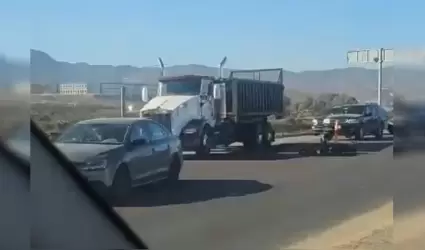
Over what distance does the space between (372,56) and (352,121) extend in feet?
1.64

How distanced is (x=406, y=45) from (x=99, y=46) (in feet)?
7.05

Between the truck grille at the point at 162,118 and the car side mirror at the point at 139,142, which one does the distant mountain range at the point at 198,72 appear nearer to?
the truck grille at the point at 162,118

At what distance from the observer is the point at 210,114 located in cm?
560

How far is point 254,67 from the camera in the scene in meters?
5.38

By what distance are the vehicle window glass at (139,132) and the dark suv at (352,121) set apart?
1220 millimetres

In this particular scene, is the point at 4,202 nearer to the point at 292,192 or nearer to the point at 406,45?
the point at 292,192

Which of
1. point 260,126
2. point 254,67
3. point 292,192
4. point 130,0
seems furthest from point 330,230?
point 130,0

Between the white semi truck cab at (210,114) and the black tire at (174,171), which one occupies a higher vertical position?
the white semi truck cab at (210,114)

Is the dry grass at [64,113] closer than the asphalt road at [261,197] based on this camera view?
No

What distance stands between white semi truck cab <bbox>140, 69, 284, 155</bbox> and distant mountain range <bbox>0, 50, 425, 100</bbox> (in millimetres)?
165

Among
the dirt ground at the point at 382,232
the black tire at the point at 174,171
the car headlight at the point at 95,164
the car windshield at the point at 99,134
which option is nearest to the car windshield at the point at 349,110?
the dirt ground at the point at 382,232

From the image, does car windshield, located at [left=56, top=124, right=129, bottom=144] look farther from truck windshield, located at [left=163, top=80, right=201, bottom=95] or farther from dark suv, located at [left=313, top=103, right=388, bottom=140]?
dark suv, located at [left=313, top=103, right=388, bottom=140]

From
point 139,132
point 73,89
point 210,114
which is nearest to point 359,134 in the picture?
point 210,114

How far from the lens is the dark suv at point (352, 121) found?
207 inches
